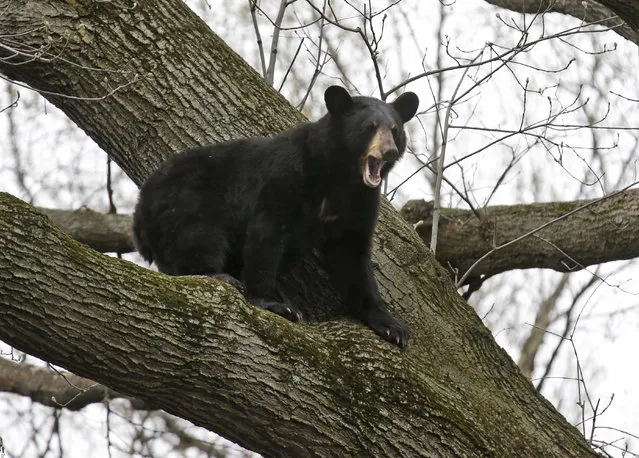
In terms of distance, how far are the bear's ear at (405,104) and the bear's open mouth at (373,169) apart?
0.57 m

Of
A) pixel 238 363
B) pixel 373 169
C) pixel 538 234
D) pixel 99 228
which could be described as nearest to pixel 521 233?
pixel 538 234

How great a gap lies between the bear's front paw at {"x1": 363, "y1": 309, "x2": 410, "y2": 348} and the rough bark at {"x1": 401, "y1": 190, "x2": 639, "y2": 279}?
2289mm

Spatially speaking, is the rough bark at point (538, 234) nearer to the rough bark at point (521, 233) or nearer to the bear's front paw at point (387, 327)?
the rough bark at point (521, 233)

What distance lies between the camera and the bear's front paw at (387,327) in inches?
216

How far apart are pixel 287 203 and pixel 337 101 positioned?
0.75 meters

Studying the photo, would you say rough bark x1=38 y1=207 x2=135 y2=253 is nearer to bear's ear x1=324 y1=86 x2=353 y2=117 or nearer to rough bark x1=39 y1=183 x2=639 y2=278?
rough bark x1=39 y1=183 x2=639 y2=278

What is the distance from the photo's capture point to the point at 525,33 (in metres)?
7.15

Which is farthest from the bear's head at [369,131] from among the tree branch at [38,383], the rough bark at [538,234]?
the tree branch at [38,383]

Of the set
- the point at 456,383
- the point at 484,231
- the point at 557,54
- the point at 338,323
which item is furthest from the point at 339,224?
the point at 557,54

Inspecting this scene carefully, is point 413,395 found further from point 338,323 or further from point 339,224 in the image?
point 339,224

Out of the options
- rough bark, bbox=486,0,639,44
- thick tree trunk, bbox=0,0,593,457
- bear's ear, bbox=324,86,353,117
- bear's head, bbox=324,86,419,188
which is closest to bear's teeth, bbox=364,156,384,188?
bear's head, bbox=324,86,419,188

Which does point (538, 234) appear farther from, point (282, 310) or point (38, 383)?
point (38, 383)

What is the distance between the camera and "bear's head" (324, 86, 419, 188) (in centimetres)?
557

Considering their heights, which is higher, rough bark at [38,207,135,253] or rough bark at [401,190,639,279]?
rough bark at [401,190,639,279]
